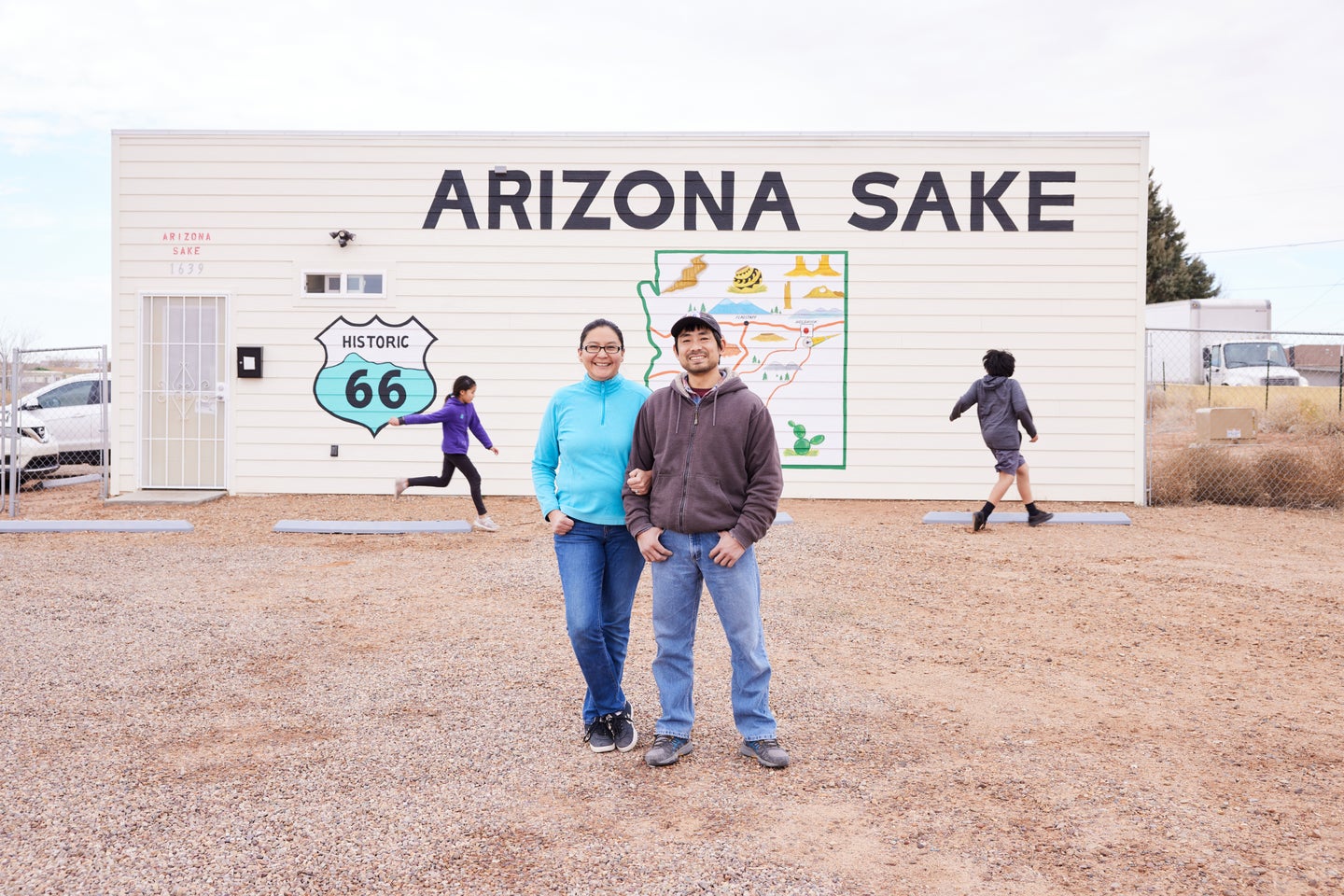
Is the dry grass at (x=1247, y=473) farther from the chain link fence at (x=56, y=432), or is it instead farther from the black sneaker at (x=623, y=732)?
the chain link fence at (x=56, y=432)

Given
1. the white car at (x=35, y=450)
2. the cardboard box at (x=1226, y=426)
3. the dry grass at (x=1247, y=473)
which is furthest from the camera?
the white car at (x=35, y=450)

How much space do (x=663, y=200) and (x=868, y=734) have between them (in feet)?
31.1

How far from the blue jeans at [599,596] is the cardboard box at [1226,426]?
1162 cm

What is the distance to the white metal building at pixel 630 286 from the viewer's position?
43.1 feet

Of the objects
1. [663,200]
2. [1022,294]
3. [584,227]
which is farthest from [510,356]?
[1022,294]

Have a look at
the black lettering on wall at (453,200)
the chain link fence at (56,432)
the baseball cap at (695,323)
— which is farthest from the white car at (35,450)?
the baseball cap at (695,323)

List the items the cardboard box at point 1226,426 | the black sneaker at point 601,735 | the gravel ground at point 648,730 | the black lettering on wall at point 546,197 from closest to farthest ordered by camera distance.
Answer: the gravel ground at point 648,730 < the black sneaker at point 601,735 < the black lettering on wall at point 546,197 < the cardboard box at point 1226,426

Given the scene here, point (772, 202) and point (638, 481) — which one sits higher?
point (772, 202)

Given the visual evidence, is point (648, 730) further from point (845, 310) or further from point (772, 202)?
point (772, 202)

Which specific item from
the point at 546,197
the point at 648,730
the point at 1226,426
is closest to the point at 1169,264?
the point at 1226,426

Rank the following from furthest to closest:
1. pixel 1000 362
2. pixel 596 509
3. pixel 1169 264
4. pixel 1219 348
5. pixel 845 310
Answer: pixel 1169 264, pixel 1219 348, pixel 845 310, pixel 1000 362, pixel 596 509

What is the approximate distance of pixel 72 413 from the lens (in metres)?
15.2

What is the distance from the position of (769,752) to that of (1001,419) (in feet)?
23.7

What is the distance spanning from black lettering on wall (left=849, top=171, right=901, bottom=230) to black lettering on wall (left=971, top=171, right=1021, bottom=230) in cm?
91
